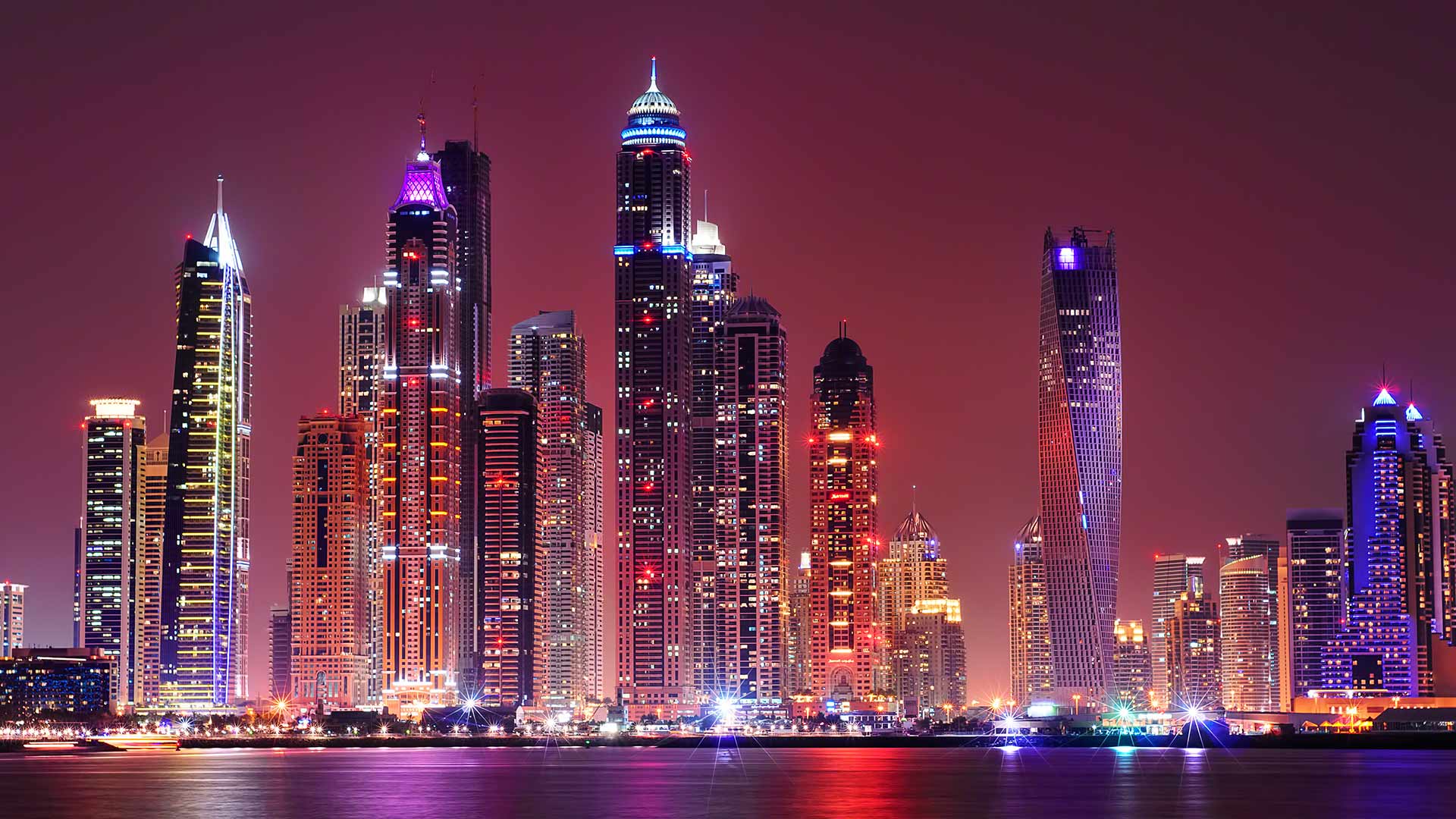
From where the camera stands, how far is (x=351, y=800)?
165500 mm

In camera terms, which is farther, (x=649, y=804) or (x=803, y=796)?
(x=803, y=796)

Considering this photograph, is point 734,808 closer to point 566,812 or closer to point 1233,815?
point 566,812

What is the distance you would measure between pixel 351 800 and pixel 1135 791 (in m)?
67.3

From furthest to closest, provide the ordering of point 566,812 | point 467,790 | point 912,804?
1. point 467,790
2. point 912,804
3. point 566,812

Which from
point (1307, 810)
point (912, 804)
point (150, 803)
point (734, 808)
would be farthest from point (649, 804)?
point (1307, 810)

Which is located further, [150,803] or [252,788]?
[252,788]

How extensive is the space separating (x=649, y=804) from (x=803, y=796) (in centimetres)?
1697

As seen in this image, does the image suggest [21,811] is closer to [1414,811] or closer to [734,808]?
[734,808]

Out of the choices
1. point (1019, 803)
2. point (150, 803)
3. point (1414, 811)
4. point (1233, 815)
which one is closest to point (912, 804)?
point (1019, 803)

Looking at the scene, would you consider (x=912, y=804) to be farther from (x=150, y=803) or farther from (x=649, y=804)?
(x=150, y=803)

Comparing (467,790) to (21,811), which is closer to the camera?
(21,811)

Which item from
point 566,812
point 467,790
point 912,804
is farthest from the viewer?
point 467,790

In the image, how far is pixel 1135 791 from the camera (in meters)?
185

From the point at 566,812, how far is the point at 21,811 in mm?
40710
